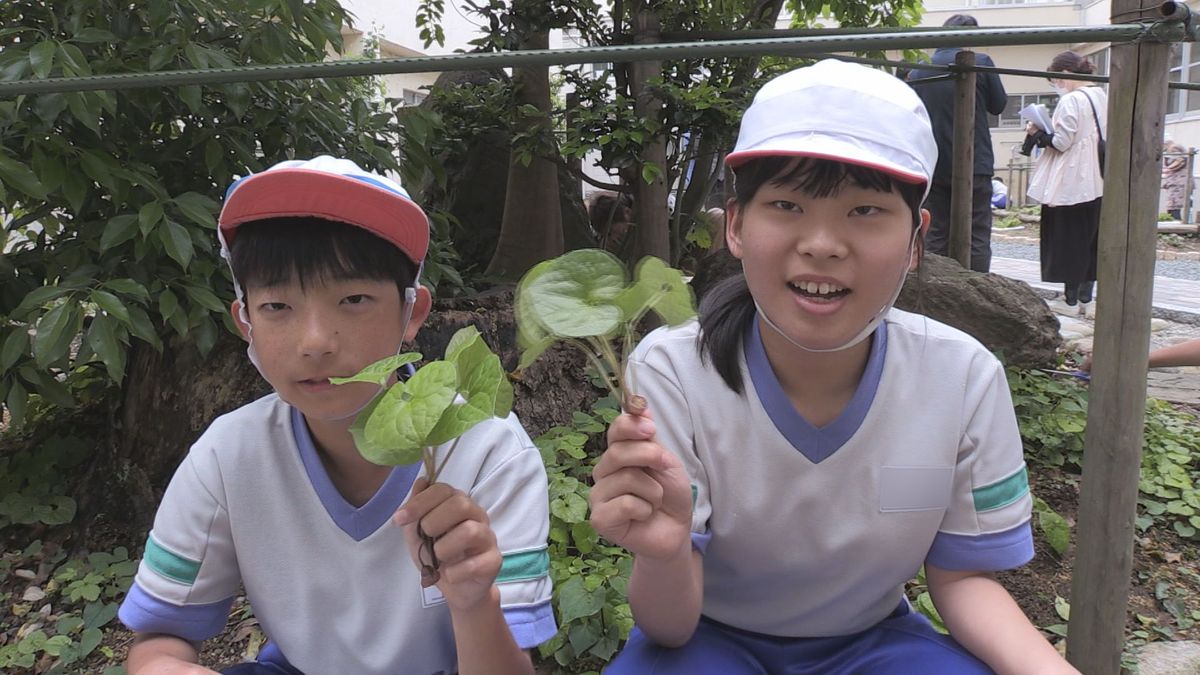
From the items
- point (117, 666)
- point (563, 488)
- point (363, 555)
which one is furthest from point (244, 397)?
point (363, 555)

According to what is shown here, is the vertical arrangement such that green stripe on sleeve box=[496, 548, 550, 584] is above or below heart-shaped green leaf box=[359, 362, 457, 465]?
below

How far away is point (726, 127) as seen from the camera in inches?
153

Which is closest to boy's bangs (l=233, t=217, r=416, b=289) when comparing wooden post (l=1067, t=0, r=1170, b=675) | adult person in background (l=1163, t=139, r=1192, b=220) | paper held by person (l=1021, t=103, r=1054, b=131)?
wooden post (l=1067, t=0, r=1170, b=675)

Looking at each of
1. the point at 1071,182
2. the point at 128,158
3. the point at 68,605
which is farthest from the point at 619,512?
the point at 1071,182

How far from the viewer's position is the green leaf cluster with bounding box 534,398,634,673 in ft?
8.13

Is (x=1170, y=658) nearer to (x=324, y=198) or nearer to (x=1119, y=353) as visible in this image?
(x=1119, y=353)

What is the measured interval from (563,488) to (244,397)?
1.35m

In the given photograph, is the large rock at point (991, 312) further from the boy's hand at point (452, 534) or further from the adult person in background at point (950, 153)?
the boy's hand at point (452, 534)

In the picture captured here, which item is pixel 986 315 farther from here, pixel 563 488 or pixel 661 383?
pixel 661 383

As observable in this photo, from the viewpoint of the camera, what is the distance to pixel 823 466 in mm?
1610

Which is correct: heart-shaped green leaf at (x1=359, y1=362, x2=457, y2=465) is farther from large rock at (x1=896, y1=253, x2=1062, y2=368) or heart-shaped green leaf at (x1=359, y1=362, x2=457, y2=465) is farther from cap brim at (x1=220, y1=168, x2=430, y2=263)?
large rock at (x1=896, y1=253, x2=1062, y2=368)

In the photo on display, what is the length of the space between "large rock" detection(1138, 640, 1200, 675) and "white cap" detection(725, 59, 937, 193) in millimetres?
1957

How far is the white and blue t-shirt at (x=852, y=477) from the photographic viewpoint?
1615 mm

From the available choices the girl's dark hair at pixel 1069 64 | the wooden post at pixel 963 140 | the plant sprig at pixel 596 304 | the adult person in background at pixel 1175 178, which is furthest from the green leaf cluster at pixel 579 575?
the adult person in background at pixel 1175 178
